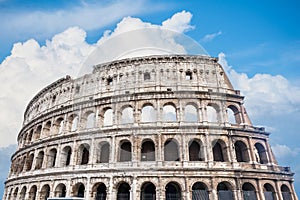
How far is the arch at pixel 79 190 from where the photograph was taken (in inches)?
651

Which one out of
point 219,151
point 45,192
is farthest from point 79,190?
point 219,151

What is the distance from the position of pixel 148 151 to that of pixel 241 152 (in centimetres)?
753

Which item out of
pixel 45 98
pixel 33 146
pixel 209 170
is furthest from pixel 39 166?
pixel 209 170

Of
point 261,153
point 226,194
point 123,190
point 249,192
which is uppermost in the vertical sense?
point 261,153

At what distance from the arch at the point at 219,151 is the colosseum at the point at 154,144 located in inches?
3.0

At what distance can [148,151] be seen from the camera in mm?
16609

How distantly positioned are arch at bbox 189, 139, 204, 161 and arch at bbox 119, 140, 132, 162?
472cm

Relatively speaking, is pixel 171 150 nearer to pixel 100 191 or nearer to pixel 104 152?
pixel 104 152

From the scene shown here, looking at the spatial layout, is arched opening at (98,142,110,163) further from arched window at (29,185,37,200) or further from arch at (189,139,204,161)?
arched window at (29,185,37,200)

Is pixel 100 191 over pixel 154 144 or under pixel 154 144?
under

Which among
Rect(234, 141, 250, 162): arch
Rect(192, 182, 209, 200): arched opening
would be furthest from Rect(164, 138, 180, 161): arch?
Rect(234, 141, 250, 162): arch

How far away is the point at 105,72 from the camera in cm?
1997

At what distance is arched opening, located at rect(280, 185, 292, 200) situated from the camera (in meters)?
16.5

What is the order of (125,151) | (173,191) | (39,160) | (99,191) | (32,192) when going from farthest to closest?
(39,160) < (32,192) < (125,151) < (99,191) < (173,191)
